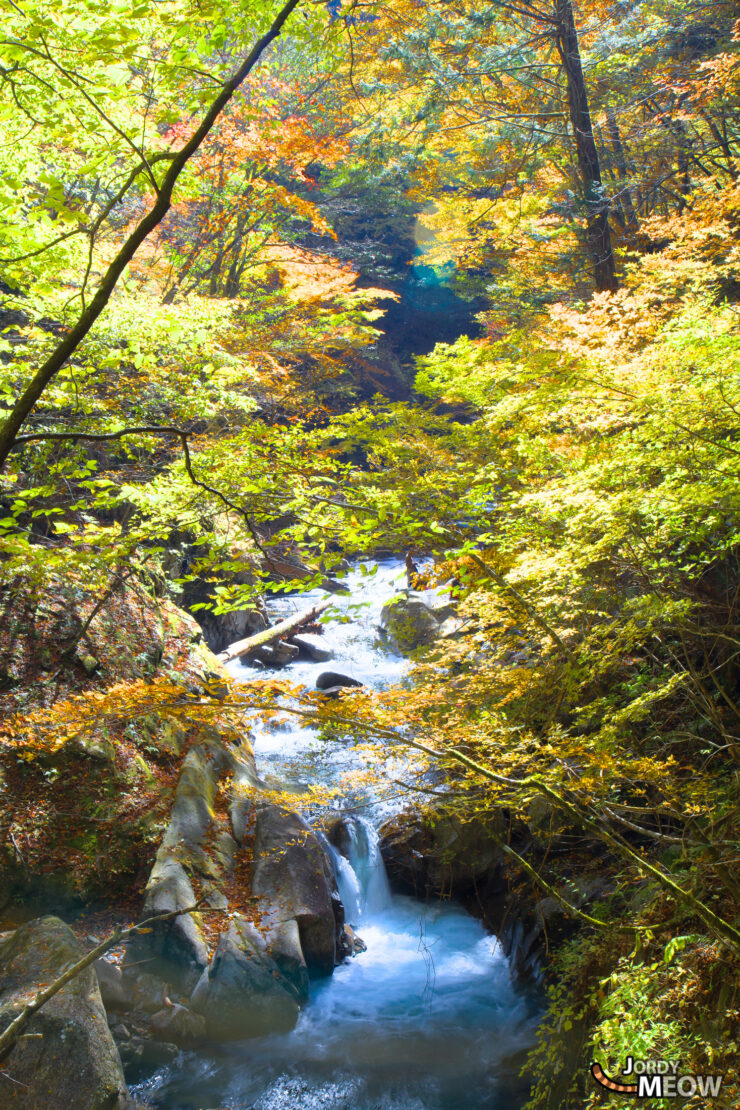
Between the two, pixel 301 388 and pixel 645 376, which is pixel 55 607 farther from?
pixel 301 388

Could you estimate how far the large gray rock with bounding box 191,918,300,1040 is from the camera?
467 centimetres

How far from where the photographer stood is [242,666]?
10992mm

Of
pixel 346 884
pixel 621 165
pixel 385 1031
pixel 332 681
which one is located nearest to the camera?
pixel 385 1031

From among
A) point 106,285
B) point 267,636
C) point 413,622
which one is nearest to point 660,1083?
point 106,285

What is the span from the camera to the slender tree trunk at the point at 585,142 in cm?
766

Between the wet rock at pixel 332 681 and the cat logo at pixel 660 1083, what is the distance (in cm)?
721

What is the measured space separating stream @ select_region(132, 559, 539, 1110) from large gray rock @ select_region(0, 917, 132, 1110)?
73 cm

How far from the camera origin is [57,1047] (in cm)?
355

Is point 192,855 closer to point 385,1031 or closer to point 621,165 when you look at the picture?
point 385,1031

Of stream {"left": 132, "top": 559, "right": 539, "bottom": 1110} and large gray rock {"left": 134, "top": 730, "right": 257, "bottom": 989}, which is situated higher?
large gray rock {"left": 134, "top": 730, "right": 257, "bottom": 989}

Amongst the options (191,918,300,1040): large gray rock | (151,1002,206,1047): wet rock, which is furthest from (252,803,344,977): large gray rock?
(151,1002,206,1047): wet rock

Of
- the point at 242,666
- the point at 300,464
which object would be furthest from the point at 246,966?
the point at 242,666

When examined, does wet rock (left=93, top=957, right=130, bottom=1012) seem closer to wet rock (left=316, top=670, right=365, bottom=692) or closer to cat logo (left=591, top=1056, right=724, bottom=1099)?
cat logo (left=591, top=1056, right=724, bottom=1099)

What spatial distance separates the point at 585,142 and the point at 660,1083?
923 cm
